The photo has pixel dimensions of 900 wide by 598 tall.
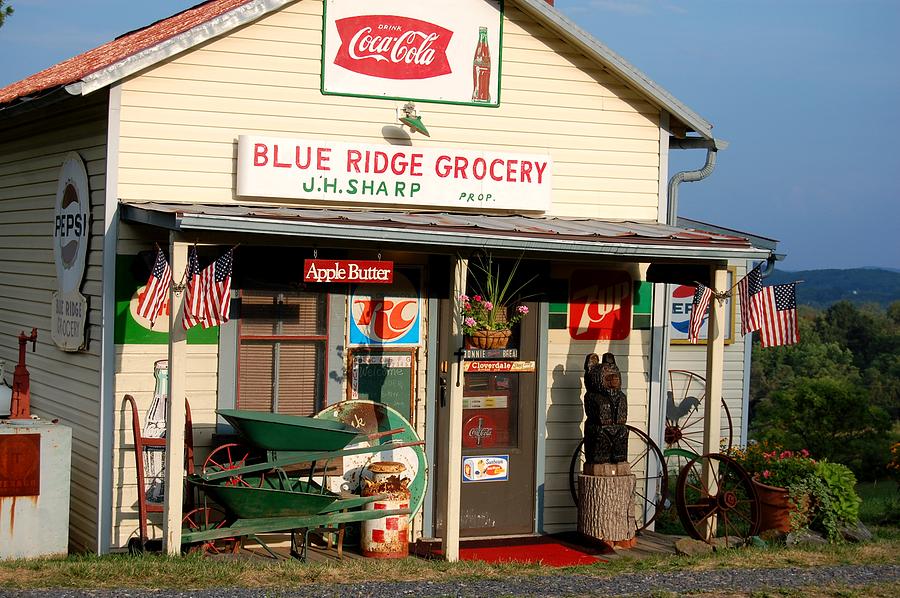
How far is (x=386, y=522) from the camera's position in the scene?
10.7 m

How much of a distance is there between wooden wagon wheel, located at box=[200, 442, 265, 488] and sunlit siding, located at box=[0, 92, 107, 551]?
3.43 feet

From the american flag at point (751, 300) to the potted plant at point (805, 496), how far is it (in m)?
1.50

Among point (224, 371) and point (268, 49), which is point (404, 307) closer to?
point (224, 371)

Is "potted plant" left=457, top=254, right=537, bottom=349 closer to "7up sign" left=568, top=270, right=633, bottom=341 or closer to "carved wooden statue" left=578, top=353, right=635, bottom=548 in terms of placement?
"7up sign" left=568, top=270, right=633, bottom=341

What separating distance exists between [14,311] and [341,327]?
157 inches

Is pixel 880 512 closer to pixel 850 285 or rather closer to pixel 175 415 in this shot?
pixel 175 415

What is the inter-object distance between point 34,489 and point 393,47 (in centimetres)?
508

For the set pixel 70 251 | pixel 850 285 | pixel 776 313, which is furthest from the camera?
pixel 850 285

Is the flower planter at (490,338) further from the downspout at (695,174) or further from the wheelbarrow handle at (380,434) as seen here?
the downspout at (695,174)

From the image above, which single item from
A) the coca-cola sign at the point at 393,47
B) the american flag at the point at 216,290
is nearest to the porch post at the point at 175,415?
the american flag at the point at 216,290

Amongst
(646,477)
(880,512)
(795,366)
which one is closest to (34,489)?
(646,477)

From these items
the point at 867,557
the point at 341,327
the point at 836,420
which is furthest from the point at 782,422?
the point at 341,327

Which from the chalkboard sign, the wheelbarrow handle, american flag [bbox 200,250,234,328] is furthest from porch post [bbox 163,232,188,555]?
the chalkboard sign

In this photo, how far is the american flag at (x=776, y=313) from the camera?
1097 cm
